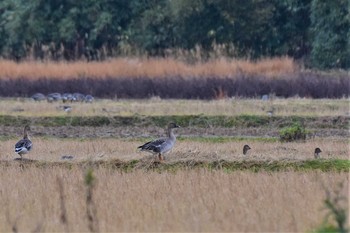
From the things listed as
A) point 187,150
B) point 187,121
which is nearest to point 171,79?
point 187,121

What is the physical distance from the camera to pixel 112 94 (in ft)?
107

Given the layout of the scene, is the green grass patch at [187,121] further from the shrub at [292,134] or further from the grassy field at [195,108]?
the shrub at [292,134]

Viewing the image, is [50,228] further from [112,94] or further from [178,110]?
[112,94]

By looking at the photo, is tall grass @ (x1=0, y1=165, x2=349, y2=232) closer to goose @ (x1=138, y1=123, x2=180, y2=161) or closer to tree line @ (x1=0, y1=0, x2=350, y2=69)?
goose @ (x1=138, y1=123, x2=180, y2=161)

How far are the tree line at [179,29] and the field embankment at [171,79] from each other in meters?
2.91

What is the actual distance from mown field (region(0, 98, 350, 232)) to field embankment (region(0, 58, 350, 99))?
359 centimetres

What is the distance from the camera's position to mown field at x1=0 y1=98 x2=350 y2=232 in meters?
11.1

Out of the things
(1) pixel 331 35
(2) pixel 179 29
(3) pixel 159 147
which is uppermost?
(2) pixel 179 29

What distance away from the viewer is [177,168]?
15984 mm

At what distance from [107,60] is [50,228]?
2800 centimetres

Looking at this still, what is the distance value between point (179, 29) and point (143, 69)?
23.2 feet

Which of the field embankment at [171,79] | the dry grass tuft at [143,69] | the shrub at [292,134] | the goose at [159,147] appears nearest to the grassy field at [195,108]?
the field embankment at [171,79]

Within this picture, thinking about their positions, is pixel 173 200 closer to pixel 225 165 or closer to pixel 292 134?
pixel 225 165

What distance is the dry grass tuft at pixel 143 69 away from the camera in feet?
113
